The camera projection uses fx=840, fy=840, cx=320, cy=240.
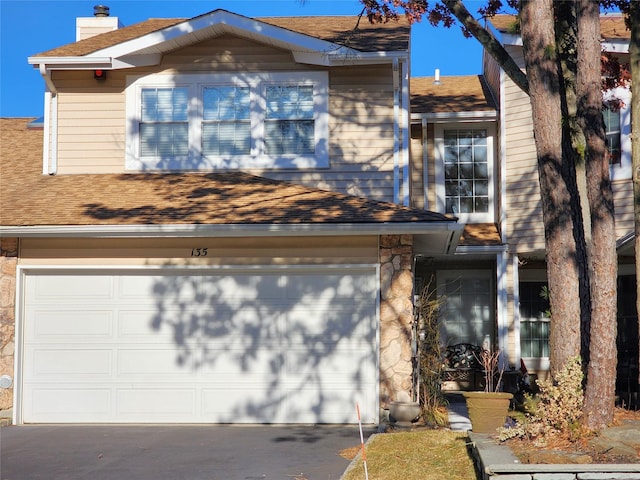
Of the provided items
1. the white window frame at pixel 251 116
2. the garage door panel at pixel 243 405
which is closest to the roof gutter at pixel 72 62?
the white window frame at pixel 251 116

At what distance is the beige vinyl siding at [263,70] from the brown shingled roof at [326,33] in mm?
426

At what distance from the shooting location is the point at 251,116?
14352 mm

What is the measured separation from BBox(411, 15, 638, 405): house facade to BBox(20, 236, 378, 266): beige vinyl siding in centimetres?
481

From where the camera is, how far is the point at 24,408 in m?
12.5

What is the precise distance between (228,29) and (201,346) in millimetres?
5451

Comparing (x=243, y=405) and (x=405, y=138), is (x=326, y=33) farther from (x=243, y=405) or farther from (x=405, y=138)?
(x=243, y=405)

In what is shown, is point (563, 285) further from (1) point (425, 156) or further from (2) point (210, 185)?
(1) point (425, 156)

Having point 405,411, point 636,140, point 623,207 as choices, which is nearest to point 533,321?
point 623,207

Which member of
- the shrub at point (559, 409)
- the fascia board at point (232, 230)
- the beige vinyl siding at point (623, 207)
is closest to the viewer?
the shrub at point (559, 409)

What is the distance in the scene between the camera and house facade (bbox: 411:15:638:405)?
53.9 feet

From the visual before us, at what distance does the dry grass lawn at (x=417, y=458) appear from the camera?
830 cm

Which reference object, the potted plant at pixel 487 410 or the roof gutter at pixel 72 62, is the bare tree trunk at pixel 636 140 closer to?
the potted plant at pixel 487 410

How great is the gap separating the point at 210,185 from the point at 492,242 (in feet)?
20.0

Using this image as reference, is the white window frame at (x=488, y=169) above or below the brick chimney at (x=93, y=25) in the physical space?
below
